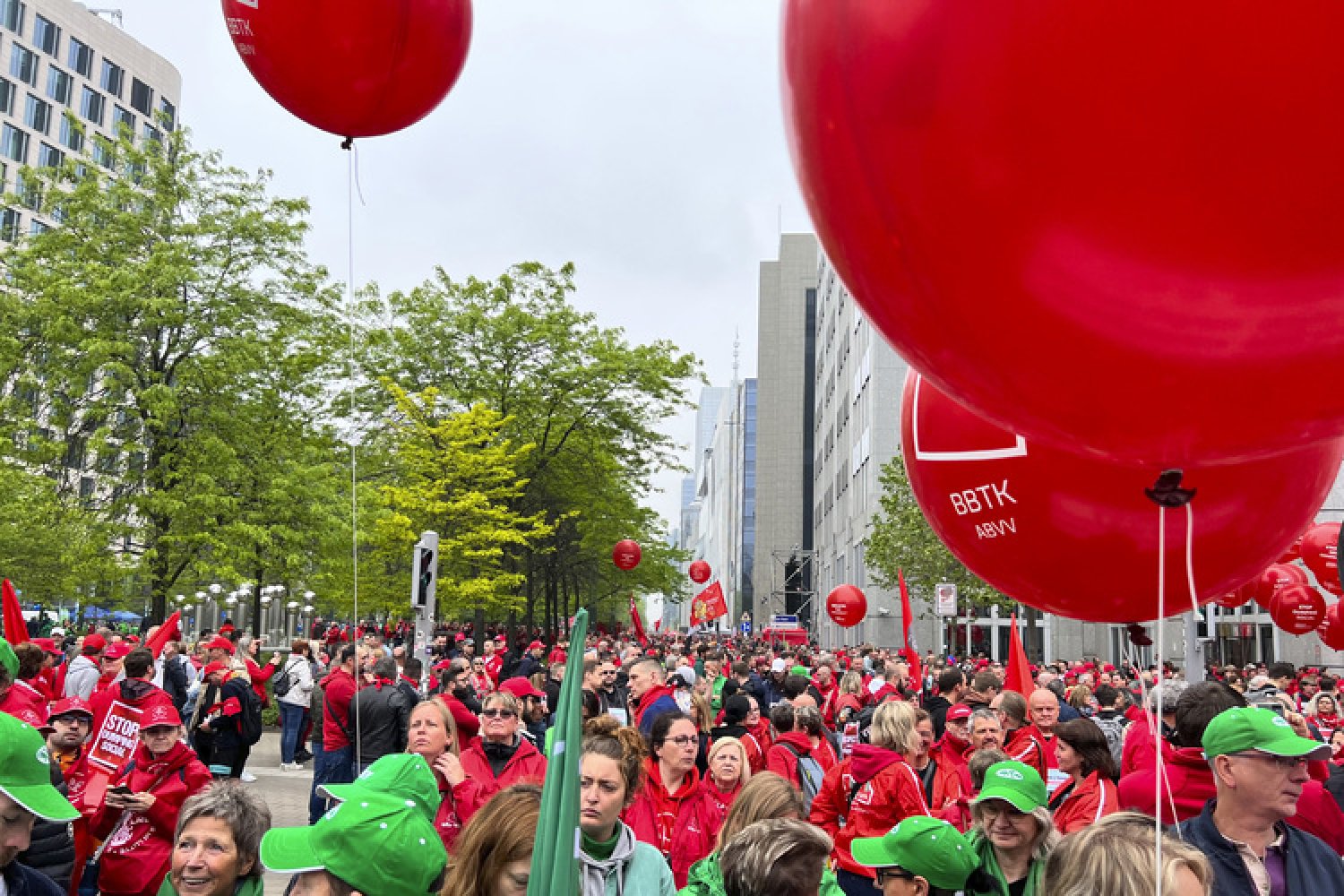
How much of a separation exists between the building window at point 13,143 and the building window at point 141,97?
9.08 metres

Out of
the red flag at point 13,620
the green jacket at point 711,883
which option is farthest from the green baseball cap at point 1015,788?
the red flag at point 13,620

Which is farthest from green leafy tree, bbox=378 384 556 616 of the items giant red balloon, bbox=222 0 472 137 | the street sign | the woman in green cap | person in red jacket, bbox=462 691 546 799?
the woman in green cap

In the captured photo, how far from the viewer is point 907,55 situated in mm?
1620

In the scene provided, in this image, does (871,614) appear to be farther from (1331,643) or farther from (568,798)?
(568,798)

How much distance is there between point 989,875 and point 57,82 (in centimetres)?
7805

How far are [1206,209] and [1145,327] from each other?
8.0 inches

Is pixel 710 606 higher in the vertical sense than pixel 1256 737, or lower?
higher

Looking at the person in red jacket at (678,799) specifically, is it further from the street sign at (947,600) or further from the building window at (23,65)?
the building window at (23,65)

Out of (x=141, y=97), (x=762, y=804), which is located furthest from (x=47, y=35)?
(x=762, y=804)

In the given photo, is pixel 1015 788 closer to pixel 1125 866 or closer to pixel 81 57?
pixel 1125 866

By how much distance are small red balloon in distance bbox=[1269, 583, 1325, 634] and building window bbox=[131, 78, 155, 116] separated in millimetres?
76809

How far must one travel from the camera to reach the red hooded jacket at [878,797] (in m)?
5.75

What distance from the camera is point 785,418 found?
102 m

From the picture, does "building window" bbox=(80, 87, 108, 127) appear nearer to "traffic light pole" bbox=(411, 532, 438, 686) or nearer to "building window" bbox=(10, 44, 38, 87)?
"building window" bbox=(10, 44, 38, 87)
